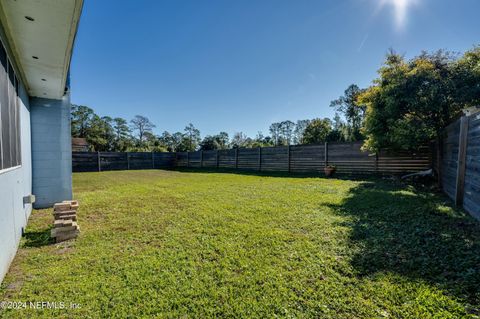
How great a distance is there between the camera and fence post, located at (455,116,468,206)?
366cm

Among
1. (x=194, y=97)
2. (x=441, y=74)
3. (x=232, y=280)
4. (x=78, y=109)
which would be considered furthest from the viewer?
(x=78, y=109)

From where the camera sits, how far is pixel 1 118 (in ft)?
7.36

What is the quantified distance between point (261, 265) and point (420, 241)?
1.92 meters

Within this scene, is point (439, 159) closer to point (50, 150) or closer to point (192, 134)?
point (50, 150)

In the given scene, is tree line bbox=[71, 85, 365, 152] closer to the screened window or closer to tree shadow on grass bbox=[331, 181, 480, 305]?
tree shadow on grass bbox=[331, 181, 480, 305]

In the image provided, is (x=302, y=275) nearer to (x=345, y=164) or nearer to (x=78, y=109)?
(x=345, y=164)

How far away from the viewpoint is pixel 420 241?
8.10ft

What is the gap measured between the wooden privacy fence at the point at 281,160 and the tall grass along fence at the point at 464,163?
2.67 metres

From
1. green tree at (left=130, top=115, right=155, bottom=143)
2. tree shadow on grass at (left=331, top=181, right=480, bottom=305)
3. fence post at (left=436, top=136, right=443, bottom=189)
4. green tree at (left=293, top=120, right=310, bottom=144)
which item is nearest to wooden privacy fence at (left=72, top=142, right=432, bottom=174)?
fence post at (left=436, top=136, right=443, bottom=189)

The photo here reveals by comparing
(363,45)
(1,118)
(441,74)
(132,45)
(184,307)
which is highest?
(132,45)

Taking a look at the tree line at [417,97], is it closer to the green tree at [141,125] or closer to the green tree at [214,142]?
the green tree at [214,142]

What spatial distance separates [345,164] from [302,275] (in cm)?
793

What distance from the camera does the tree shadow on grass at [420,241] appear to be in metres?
1.80

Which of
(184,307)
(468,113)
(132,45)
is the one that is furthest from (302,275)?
(132,45)
